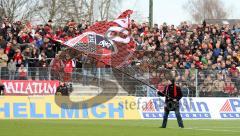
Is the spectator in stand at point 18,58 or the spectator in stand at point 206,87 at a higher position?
the spectator in stand at point 18,58

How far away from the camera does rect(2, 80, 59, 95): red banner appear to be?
35.5m

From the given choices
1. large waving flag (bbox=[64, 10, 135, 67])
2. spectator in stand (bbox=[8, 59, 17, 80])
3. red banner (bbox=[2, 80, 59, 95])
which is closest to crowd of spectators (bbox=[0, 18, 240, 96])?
spectator in stand (bbox=[8, 59, 17, 80])

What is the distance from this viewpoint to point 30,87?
35.9m

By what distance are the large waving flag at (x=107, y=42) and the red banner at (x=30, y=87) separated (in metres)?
5.53

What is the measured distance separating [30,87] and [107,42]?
358 inches

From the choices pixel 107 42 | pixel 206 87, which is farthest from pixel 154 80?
pixel 107 42

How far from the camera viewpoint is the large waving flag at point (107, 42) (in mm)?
26516

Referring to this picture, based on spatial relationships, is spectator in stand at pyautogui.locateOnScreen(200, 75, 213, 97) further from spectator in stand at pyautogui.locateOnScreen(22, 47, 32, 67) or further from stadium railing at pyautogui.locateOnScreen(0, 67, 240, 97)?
spectator in stand at pyautogui.locateOnScreen(22, 47, 32, 67)

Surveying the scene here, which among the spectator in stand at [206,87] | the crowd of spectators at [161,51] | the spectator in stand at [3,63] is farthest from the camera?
the spectator in stand at [206,87]

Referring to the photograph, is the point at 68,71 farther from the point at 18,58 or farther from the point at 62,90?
the point at 18,58

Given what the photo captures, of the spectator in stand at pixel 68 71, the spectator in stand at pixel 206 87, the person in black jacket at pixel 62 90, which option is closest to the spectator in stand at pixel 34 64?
the person in black jacket at pixel 62 90

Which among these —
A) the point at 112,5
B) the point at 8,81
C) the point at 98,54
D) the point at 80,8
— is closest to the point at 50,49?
the point at 8,81

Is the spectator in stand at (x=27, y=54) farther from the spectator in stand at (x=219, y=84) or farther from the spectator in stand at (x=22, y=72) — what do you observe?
the spectator in stand at (x=219, y=84)

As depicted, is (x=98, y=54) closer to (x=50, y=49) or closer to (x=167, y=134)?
(x=167, y=134)
